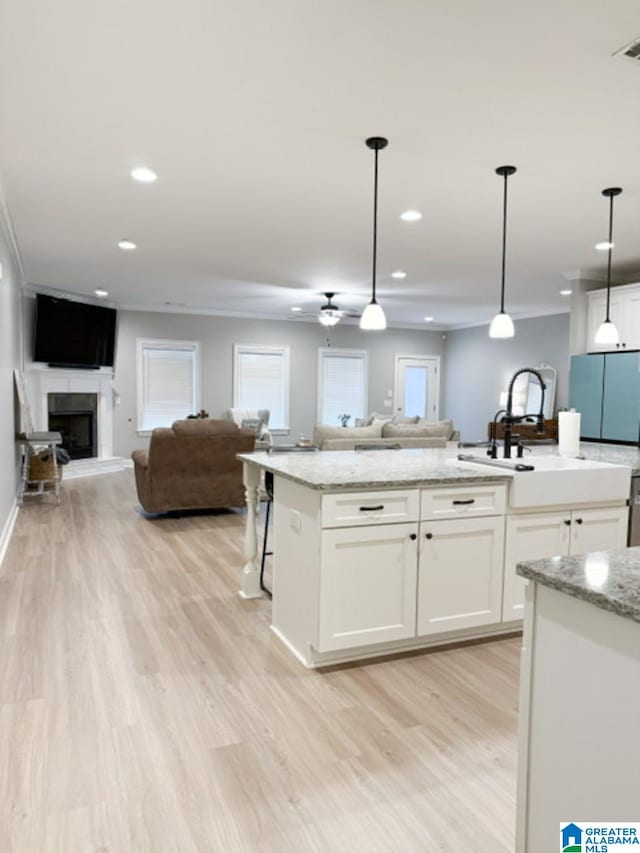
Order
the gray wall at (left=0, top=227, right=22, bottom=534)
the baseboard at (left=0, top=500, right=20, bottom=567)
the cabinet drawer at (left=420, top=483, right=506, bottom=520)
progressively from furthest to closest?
the gray wall at (left=0, top=227, right=22, bottom=534)
the baseboard at (left=0, top=500, right=20, bottom=567)
the cabinet drawer at (left=420, top=483, right=506, bottom=520)

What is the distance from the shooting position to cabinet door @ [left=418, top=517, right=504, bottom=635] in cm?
279

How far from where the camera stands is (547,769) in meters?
1.26

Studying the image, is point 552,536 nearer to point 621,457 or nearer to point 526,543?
point 526,543

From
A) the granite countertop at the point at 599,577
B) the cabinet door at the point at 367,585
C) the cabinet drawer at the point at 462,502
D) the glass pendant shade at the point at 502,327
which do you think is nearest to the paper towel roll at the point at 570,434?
the glass pendant shade at the point at 502,327

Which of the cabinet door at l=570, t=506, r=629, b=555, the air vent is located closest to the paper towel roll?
the cabinet door at l=570, t=506, r=629, b=555

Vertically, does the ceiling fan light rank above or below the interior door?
above

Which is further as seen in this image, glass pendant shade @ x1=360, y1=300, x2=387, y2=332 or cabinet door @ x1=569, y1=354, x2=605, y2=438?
cabinet door @ x1=569, y1=354, x2=605, y2=438

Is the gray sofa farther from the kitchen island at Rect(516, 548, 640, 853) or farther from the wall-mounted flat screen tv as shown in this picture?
the kitchen island at Rect(516, 548, 640, 853)

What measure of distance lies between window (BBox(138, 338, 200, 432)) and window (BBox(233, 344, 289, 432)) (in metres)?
0.70

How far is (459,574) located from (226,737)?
4.48 ft

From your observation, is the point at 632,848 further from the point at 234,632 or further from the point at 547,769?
the point at 234,632

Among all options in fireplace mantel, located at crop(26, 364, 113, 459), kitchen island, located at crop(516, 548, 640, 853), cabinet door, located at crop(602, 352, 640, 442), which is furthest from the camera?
fireplace mantel, located at crop(26, 364, 113, 459)

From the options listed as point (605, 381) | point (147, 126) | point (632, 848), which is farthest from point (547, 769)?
point (605, 381)

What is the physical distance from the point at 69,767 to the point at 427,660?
5.41 ft
